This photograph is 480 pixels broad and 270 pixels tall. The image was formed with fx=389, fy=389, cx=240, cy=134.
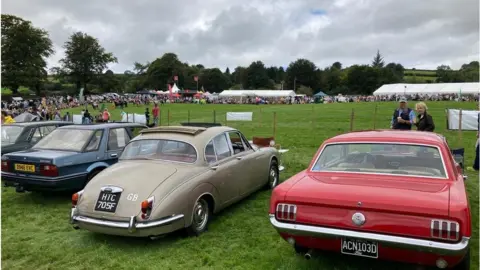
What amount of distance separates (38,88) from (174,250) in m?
80.1

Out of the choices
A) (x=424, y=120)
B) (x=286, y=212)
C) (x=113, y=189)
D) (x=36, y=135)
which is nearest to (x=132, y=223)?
(x=113, y=189)

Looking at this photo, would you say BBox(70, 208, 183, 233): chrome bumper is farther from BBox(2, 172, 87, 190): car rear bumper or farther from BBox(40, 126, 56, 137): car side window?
BBox(40, 126, 56, 137): car side window

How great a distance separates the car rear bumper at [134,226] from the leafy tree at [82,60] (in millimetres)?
90393

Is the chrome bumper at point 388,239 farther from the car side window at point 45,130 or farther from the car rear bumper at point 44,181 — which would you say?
the car side window at point 45,130

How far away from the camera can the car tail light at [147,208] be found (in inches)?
184

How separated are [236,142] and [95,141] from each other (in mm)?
2879

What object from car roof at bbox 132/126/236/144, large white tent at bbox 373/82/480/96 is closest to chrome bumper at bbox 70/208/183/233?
car roof at bbox 132/126/236/144

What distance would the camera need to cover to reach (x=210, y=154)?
600 centimetres

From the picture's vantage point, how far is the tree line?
71.5m

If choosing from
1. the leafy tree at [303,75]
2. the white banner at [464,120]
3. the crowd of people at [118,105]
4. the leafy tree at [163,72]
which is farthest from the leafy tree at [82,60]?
the white banner at [464,120]

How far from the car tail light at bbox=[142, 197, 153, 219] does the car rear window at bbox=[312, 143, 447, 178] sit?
2.03 metres

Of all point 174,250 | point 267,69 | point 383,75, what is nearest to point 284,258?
point 174,250

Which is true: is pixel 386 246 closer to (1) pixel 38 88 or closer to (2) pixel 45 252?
(2) pixel 45 252

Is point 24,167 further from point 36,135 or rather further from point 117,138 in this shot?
point 36,135
